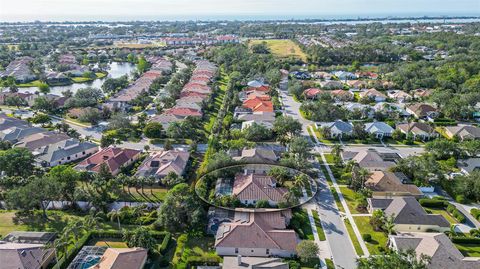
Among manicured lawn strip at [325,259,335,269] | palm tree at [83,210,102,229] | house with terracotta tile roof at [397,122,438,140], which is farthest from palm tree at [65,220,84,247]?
house with terracotta tile roof at [397,122,438,140]

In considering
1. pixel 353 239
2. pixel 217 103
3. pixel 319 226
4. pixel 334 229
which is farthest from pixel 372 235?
pixel 217 103

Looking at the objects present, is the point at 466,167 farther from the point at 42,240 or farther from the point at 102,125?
the point at 102,125

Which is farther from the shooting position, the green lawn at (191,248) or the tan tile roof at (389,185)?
the tan tile roof at (389,185)

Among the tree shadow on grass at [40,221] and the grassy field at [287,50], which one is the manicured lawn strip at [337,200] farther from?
the grassy field at [287,50]

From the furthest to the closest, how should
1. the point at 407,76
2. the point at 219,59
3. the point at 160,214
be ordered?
the point at 219,59
the point at 407,76
the point at 160,214

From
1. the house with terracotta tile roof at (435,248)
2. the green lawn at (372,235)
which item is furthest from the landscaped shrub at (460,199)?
the green lawn at (372,235)

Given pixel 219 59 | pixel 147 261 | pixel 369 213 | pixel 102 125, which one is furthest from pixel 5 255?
pixel 219 59

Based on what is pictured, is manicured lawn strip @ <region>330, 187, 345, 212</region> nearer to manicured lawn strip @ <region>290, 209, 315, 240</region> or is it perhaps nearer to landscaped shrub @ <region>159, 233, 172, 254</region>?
manicured lawn strip @ <region>290, 209, 315, 240</region>
